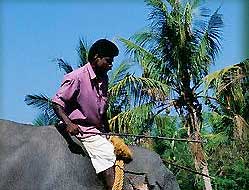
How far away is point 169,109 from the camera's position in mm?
17938

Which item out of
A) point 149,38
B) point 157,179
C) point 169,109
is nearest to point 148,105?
point 169,109

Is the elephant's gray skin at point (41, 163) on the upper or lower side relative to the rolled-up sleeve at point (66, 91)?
lower

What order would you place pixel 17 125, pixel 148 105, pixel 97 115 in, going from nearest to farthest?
pixel 17 125 < pixel 97 115 < pixel 148 105

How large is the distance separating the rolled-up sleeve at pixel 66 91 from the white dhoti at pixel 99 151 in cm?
33

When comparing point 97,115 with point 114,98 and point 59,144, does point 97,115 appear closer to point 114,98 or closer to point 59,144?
point 59,144

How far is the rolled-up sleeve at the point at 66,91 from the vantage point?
5047mm

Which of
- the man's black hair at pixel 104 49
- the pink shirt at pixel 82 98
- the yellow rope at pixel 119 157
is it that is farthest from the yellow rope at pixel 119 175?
the man's black hair at pixel 104 49

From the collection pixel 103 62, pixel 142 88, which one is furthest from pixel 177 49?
pixel 103 62

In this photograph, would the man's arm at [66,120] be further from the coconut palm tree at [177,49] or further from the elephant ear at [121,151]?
the coconut palm tree at [177,49]

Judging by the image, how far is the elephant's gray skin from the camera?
471 cm

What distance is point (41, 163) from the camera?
4.79 m

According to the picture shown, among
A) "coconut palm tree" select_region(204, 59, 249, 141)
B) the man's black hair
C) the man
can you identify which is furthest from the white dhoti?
"coconut palm tree" select_region(204, 59, 249, 141)

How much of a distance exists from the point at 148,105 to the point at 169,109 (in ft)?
2.26

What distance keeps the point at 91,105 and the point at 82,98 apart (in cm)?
9
